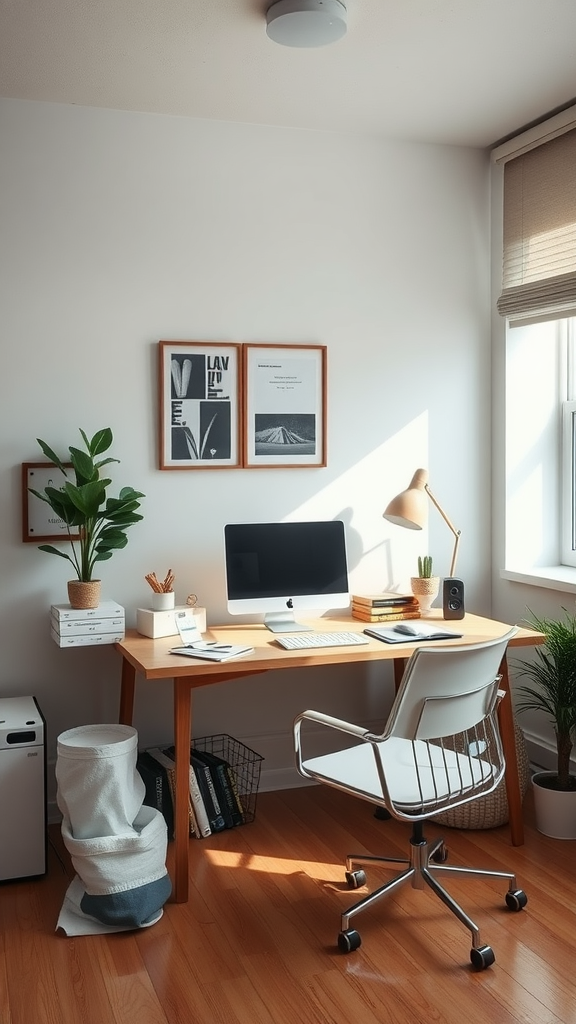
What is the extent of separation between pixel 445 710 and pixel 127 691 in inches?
53.8

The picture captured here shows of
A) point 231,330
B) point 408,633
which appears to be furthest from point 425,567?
point 231,330

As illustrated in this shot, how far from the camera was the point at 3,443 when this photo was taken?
11.1 feet

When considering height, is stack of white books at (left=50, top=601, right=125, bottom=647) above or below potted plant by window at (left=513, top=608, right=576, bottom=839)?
above

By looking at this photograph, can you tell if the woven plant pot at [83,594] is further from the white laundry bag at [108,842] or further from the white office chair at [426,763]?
the white office chair at [426,763]

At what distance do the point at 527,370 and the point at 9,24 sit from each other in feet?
7.84

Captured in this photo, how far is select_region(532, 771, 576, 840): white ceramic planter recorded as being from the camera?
3.27 m

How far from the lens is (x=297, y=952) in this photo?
2.56m

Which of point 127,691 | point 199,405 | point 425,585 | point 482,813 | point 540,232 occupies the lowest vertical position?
point 482,813

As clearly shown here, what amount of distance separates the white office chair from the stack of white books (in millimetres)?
860

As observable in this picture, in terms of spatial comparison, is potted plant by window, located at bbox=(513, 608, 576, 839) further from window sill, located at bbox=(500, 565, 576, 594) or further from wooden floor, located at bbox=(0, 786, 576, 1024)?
window sill, located at bbox=(500, 565, 576, 594)

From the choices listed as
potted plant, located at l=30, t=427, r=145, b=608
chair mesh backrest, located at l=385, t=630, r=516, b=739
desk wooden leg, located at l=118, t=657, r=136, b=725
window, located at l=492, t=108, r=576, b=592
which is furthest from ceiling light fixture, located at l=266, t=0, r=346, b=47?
desk wooden leg, located at l=118, t=657, r=136, b=725

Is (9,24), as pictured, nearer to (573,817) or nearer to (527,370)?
(527,370)

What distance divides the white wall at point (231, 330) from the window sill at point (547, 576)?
190mm

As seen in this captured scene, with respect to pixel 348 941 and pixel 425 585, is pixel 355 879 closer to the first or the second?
→ pixel 348 941
